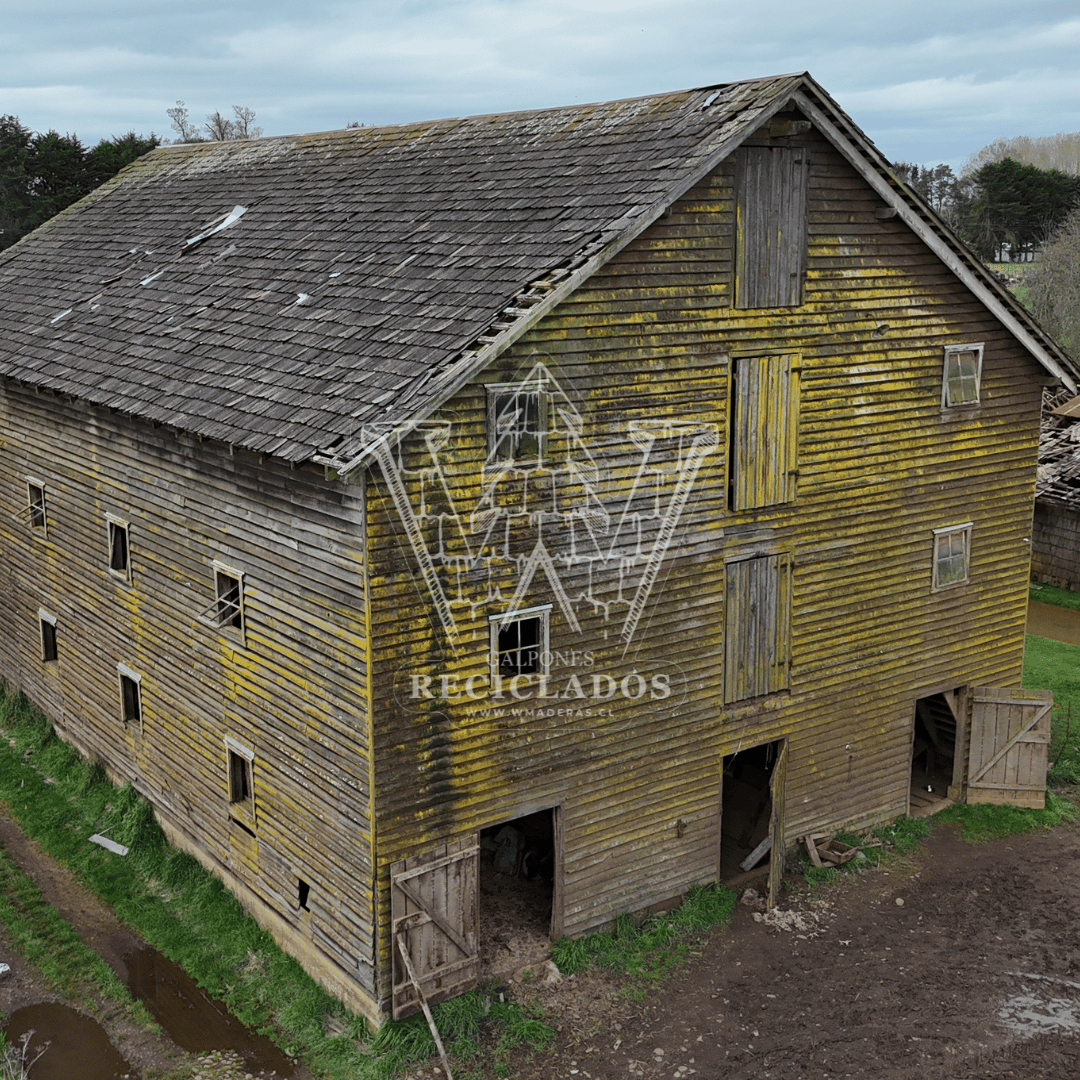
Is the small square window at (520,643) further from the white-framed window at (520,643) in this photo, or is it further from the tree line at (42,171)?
the tree line at (42,171)

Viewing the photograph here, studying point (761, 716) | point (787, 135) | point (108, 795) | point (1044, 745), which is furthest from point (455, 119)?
point (1044, 745)

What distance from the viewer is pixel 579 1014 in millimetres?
13633

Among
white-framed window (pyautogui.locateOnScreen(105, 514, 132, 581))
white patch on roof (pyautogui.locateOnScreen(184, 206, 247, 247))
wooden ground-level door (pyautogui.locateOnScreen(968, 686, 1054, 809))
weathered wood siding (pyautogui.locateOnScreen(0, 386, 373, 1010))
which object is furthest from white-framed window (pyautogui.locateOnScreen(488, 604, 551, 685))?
white patch on roof (pyautogui.locateOnScreen(184, 206, 247, 247))

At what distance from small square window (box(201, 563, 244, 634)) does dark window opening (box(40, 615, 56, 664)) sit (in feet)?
23.1

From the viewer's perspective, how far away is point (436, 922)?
13305 mm

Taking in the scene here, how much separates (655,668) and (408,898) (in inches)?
165

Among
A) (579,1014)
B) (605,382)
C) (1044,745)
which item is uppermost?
(605,382)

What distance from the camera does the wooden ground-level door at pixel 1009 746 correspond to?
60.5 ft

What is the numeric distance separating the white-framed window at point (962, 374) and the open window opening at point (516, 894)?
848cm

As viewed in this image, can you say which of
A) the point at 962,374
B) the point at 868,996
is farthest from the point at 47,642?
the point at 962,374

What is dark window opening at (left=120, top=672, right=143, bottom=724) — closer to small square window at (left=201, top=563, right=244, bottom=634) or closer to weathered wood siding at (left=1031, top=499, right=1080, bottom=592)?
small square window at (left=201, top=563, right=244, bottom=634)

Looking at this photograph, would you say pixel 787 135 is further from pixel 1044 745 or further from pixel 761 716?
pixel 1044 745

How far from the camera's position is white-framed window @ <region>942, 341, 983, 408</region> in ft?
55.7

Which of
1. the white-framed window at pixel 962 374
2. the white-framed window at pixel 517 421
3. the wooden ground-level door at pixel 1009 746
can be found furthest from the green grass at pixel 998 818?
the white-framed window at pixel 517 421
